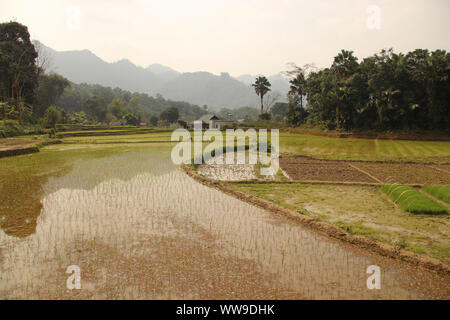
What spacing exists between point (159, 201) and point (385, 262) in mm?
5303

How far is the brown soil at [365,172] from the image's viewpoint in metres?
9.98

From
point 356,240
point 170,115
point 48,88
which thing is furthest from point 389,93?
point 48,88

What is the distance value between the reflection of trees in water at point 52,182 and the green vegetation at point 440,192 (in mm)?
9038

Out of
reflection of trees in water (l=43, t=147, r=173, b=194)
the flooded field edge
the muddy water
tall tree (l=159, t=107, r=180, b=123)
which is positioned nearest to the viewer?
the muddy water

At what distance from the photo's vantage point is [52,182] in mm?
9281

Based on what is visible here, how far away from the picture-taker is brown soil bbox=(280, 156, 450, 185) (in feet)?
32.7

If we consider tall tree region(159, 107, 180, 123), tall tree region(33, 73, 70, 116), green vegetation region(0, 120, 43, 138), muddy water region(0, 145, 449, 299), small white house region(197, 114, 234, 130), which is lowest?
muddy water region(0, 145, 449, 299)

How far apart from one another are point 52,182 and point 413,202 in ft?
35.2

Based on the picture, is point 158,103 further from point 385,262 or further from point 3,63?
point 385,262

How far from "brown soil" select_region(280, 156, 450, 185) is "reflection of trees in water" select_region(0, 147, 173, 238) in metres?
5.77

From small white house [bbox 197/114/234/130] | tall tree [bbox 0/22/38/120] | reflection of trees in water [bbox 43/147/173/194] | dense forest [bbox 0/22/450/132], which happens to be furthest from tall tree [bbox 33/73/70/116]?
reflection of trees in water [bbox 43/147/173/194]

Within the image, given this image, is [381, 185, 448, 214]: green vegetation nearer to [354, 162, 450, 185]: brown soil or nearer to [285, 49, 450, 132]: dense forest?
Result: [354, 162, 450, 185]: brown soil

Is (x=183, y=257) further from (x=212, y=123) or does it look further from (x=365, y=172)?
(x=212, y=123)

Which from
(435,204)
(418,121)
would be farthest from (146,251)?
(418,121)
